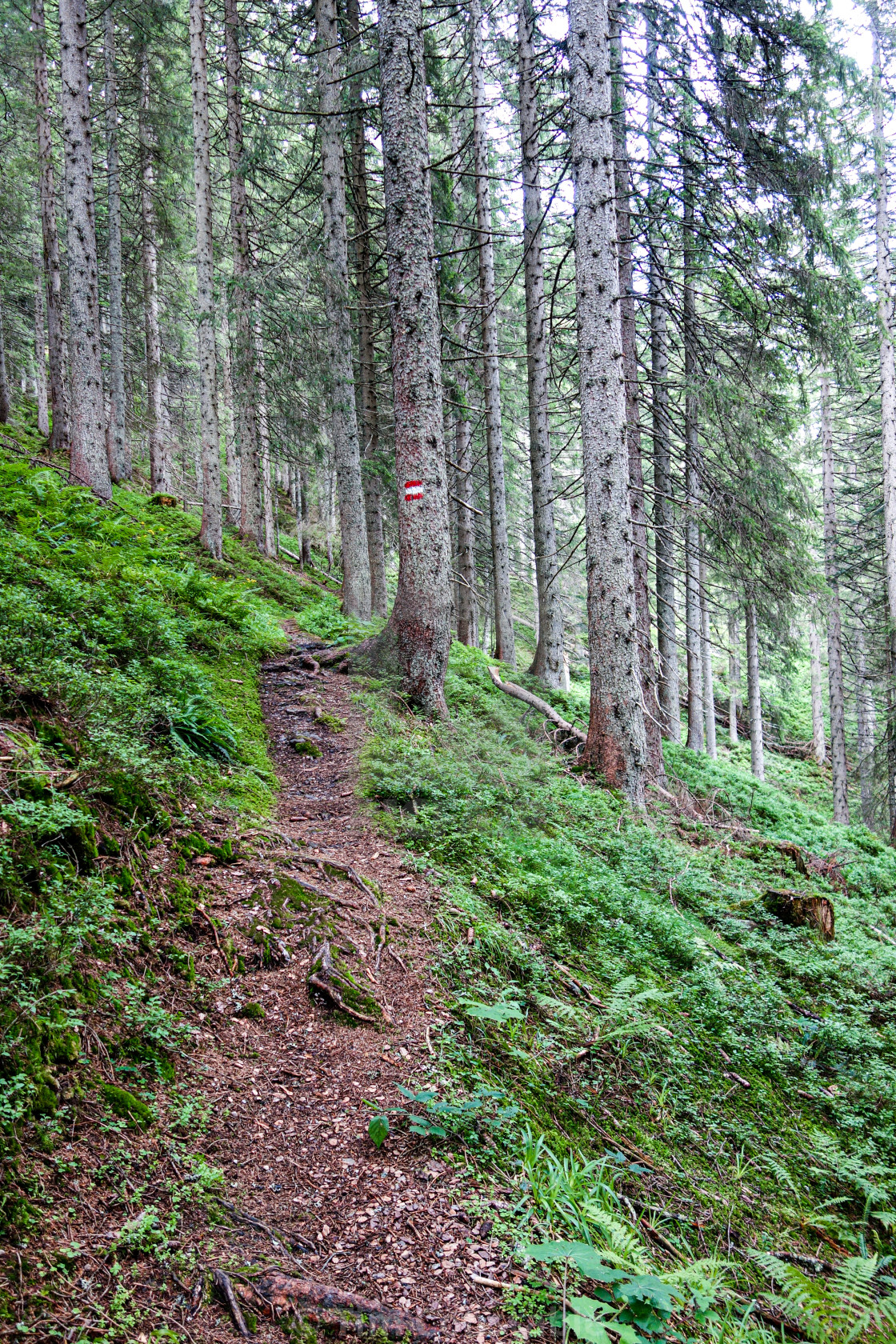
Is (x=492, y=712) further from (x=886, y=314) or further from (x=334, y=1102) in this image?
(x=886, y=314)

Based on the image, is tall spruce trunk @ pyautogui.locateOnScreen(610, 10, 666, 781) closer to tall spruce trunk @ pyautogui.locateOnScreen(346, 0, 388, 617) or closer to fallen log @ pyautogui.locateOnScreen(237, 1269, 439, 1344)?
tall spruce trunk @ pyautogui.locateOnScreen(346, 0, 388, 617)

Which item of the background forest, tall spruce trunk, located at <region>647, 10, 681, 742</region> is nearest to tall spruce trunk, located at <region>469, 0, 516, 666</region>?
the background forest

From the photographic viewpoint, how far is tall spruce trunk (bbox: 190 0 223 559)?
42.3 feet

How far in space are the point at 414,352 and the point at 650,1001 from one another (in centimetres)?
628

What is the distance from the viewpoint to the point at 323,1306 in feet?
7.16

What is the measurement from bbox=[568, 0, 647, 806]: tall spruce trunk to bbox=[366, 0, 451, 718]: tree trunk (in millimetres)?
1636

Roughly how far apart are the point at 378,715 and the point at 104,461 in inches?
303

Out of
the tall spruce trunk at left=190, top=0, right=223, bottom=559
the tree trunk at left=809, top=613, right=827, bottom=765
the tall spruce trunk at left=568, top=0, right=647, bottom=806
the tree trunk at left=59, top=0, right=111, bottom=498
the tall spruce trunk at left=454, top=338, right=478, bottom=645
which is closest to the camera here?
the tall spruce trunk at left=568, top=0, right=647, bottom=806

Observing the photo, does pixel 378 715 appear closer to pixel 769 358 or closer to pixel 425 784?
pixel 425 784

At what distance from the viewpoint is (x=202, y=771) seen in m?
5.25

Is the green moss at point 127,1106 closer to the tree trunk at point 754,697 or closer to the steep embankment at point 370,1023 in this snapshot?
the steep embankment at point 370,1023

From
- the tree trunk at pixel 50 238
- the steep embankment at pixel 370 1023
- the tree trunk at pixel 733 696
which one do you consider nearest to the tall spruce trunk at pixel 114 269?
the tree trunk at pixel 50 238

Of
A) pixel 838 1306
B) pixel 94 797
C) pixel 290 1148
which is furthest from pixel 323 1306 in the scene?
pixel 94 797

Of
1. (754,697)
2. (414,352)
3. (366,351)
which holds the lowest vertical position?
(754,697)
